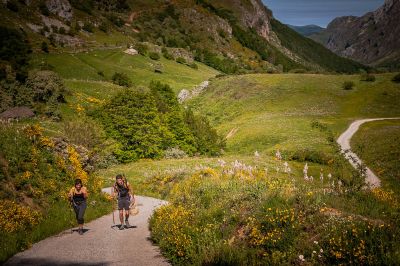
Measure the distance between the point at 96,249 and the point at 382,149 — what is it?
38688 millimetres

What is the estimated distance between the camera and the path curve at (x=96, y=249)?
10992 mm

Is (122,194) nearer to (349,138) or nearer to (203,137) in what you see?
(203,137)

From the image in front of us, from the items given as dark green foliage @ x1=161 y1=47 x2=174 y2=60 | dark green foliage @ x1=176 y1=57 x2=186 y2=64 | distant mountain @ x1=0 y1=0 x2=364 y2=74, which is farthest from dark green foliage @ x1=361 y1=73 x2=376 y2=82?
distant mountain @ x1=0 y1=0 x2=364 y2=74

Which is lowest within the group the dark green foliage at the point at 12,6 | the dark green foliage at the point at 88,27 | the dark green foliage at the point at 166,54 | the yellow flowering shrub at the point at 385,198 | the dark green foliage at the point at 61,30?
the yellow flowering shrub at the point at 385,198

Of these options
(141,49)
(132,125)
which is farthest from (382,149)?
(141,49)

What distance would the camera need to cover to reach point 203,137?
175ft

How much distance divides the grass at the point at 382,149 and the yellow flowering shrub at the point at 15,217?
851 inches

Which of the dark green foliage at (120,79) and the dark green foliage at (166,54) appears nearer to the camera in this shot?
the dark green foliage at (120,79)

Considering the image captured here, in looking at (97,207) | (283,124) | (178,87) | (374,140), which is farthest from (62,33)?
(97,207)

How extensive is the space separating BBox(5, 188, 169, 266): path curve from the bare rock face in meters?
137

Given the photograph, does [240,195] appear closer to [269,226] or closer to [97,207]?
[269,226]

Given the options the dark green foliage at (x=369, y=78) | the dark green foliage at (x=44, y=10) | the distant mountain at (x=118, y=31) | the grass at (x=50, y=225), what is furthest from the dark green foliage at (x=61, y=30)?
the grass at (x=50, y=225)

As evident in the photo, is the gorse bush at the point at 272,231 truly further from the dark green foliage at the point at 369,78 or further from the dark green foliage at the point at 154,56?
the dark green foliage at the point at 154,56

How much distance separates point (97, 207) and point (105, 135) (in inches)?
867
